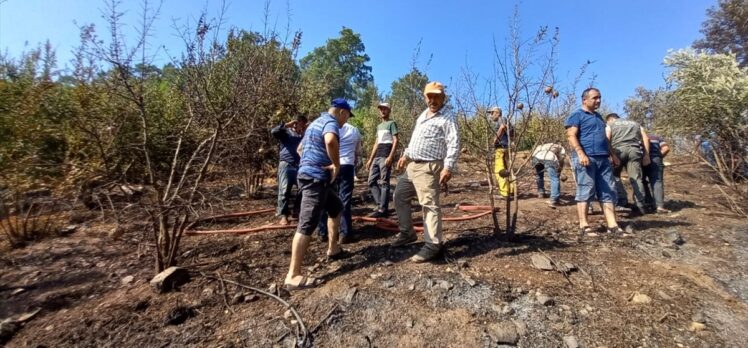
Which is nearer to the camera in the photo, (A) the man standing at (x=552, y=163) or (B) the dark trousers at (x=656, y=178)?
(B) the dark trousers at (x=656, y=178)

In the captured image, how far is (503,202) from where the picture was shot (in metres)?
6.48

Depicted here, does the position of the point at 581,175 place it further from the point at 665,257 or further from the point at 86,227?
the point at 86,227

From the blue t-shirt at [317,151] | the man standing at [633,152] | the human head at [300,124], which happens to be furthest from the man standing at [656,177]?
the human head at [300,124]

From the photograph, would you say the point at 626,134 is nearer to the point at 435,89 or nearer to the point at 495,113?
the point at 495,113

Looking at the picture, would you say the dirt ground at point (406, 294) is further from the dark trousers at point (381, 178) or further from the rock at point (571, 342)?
the dark trousers at point (381, 178)

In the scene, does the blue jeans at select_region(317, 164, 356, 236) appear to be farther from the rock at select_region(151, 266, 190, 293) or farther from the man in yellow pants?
the man in yellow pants

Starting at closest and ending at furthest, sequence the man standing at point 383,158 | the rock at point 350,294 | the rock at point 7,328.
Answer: the rock at point 7,328 → the rock at point 350,294 → the man standing at point 383,158

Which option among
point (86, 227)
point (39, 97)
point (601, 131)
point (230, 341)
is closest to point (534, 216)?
point (601, 131)

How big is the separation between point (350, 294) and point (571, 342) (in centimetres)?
161

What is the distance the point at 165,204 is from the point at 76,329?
1.06 meters

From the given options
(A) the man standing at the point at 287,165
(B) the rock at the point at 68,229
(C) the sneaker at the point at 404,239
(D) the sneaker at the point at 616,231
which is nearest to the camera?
(C) the sneaker at the point at 404,239

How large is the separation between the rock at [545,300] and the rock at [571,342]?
1.19 feet

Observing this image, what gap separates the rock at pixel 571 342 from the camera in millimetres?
2344

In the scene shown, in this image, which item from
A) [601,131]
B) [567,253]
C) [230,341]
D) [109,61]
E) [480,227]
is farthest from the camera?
[480,227]
